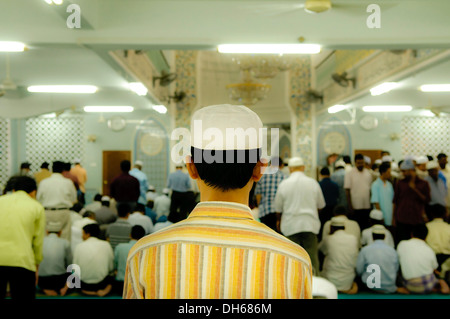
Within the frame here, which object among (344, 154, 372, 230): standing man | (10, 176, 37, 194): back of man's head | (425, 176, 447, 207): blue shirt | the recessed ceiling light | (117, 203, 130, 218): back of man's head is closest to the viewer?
(10, 176, 37, 194): back of man's head

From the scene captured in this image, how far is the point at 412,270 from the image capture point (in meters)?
4.44

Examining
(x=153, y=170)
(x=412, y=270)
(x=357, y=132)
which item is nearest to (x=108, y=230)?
(x=412, y=270)

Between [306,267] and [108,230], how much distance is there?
425 cm

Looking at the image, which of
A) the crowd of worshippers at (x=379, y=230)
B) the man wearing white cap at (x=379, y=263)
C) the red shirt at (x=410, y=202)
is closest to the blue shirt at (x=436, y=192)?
the crowd of worshippers at (x=379, y=230)

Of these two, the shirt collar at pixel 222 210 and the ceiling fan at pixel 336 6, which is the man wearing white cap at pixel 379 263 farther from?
the shirt collar at pixel 222 210

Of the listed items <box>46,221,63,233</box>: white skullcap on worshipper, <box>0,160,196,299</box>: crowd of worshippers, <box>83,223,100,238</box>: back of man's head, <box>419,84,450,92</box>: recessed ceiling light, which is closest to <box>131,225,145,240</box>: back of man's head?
<box>0,160,196,299</box>: crowd of worshippers

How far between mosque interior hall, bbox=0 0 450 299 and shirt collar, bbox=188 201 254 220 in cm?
17

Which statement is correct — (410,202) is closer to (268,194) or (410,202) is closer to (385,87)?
(268,194)

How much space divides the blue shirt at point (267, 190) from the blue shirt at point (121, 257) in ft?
5.39

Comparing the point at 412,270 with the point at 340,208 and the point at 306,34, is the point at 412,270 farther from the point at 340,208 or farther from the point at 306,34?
the point at 306,34

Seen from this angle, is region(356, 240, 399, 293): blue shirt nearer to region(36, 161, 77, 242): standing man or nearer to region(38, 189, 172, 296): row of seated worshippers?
region(38, 189, 172, 296): row of seated worshippers

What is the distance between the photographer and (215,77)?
441 inches

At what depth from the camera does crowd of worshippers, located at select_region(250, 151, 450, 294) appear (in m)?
4.35

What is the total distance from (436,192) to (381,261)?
60.7 inches
